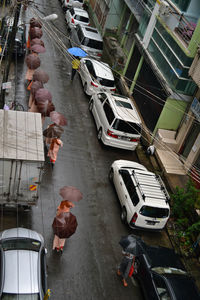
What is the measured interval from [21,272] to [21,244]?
3.21ft

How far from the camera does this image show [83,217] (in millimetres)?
13438

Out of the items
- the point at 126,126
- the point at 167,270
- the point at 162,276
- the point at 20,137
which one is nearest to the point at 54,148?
the point at 20,137

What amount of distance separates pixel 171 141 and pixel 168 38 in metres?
5.22

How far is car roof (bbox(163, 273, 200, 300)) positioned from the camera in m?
10.1

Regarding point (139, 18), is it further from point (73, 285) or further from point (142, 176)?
point (73, 285)

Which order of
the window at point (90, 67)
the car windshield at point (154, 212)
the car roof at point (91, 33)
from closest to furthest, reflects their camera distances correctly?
1. the car windshield at point (154, 212)
2. the window at point (90, 67)
3. the car roof at point (91, 33)

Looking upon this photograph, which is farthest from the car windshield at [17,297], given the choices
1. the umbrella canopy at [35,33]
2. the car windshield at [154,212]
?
the umbrella canopy at [35,33]

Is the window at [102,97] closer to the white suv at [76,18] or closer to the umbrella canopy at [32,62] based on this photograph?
the umbrella canopy at [32,62]

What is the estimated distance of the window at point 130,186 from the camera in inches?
515

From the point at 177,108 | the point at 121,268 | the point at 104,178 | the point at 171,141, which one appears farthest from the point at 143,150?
the point at 121,268

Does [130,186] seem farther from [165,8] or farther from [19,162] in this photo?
[165,8]

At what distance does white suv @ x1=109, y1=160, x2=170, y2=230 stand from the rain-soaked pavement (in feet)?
2.41

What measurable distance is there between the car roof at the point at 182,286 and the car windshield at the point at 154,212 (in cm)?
260

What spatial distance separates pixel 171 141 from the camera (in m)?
18.4
